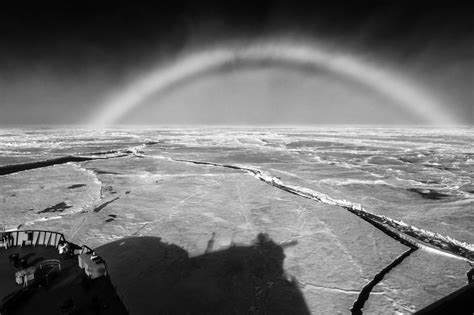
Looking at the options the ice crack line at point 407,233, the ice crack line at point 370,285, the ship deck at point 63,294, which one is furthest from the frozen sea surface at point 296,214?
the ship deck at point 63,294

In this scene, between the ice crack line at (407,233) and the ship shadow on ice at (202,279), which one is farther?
the ice crack line at (407,233)

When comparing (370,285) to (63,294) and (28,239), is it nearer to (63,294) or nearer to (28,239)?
(63,294)

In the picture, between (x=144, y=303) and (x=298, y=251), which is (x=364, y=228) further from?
(x=144, y=303)

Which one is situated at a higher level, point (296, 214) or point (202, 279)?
point (296, 214)

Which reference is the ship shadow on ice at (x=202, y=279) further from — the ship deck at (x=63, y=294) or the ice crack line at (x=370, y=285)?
the ice crack line at (x=370, y=285)

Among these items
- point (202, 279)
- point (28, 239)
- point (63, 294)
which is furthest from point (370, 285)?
point (28, 239)

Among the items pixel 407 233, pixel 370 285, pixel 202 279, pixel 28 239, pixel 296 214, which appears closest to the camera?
pixel 370 285

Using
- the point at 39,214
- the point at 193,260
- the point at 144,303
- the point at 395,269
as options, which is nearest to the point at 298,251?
the point at 395,269

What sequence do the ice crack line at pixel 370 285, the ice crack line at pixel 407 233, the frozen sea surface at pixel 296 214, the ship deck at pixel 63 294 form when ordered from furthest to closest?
the ice crack line at pixel 407 233
the frozen sea surface at pixel 296 214
the ice crack line at pixel 370 285
the ship deck at pixel 63 294
